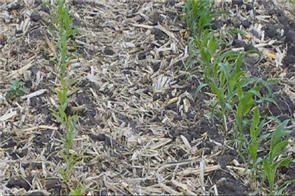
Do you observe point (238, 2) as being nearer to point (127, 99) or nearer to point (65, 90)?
point (127, 99)

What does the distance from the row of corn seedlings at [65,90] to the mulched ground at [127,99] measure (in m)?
0.03

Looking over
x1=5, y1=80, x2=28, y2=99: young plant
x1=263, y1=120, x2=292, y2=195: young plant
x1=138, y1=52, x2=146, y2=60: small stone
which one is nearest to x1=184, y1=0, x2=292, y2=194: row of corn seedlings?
x1=263, y1=120, x2=292, y2=195: young plant

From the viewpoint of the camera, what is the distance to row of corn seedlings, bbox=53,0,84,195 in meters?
2.55

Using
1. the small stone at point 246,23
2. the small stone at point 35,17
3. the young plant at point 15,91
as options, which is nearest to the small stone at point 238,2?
the small stone at point 246,23

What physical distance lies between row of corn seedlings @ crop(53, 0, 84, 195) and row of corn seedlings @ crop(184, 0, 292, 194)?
56 cm

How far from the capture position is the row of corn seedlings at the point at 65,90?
2.55m

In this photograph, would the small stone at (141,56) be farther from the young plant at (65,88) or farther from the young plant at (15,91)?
the young plant at (15,91)

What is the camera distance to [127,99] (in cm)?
304

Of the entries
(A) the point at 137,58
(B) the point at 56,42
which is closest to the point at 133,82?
(A) the point at 137,58

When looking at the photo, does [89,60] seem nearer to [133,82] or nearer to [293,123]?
[133,82]

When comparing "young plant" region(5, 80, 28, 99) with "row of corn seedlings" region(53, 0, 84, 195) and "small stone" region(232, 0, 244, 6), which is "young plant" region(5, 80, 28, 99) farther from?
"small stone" region(232, 0, 244, 6)

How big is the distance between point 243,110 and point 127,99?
1.94ft

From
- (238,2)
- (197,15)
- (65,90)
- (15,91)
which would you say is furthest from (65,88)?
(238,2)

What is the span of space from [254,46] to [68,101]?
3.40ft
